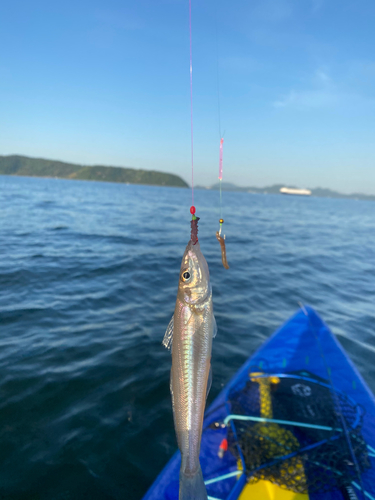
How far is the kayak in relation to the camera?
13.8 ft

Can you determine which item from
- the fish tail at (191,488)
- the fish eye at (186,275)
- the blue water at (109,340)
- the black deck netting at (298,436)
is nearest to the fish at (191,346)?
the fish eye at (186,275)

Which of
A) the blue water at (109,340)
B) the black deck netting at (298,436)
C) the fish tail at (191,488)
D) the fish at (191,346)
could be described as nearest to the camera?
the fish at (191,346)

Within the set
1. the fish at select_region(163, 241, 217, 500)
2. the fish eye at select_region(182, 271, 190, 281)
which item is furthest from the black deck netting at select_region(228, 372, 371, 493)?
the fish eye at select_region(182, 271, 190, 281)

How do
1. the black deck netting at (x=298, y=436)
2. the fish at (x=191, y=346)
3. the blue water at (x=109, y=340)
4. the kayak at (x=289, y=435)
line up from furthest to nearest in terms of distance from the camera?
1. the blue water at (x=109, y=340)
2. the black deck netting at (x=298, y=436)
3. the kayak at (x=289, y=435)
4. the fish at (x=191, y=346)

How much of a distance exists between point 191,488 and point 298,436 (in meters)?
3.32

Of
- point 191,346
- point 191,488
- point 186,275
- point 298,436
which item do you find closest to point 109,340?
point 298,436

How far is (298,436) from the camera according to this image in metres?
5.03

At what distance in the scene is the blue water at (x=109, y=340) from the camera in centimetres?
498

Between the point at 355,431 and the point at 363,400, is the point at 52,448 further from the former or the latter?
the point at 363,400

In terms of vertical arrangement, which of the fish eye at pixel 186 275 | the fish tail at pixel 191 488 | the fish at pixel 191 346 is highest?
the fish eye at pixel 186 275

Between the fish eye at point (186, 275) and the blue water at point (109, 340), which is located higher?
the fish eye at point (186, 275)

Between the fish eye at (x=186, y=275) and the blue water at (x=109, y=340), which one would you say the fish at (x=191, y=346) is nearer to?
the fish eye at (x=186, y=275)

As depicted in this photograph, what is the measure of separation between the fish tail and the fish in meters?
0.35

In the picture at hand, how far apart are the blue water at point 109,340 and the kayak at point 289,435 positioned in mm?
1011
